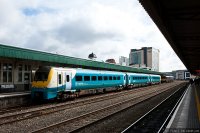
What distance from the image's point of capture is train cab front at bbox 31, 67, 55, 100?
2228 centimetres

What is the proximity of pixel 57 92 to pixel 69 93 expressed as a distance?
92.2 inches

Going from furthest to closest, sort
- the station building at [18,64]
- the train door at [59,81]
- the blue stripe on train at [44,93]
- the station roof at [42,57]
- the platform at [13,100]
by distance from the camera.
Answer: the station building at [18,64] → the station roof at [42,57] → the train door at [59,81] → the blue stripe on train at [44,93] → the platform at [13,100]

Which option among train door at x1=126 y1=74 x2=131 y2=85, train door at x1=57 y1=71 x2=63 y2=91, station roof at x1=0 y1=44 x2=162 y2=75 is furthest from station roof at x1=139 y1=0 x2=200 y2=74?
train door at x1=126 y1=74 x2=131 y2=85

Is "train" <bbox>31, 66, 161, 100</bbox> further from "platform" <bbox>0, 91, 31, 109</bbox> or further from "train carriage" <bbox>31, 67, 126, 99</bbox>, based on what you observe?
"platform" <bbox>0, 91, 31, 109</bbox>

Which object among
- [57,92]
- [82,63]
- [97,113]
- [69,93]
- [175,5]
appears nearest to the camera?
[175,5]

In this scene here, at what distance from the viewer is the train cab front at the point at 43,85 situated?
22277 millimetres

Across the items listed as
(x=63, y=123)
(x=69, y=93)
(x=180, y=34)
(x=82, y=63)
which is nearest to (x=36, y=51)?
(x=69, y=93)

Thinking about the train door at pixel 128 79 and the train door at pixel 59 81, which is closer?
the train door at pixel 59 81

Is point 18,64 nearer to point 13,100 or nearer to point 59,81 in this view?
point 59,81

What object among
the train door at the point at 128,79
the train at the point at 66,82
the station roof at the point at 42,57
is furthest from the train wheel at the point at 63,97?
the train door at the point at 128,79

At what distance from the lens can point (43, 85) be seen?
22.5m

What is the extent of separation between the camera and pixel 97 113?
17828 mm

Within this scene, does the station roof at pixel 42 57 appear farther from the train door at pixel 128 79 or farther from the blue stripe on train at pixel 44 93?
the blue stripe on train at pixel 44 93

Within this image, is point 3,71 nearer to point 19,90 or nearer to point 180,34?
point 19,90
